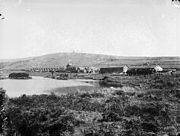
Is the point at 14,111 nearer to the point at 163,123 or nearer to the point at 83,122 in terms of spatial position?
the point at 83,122

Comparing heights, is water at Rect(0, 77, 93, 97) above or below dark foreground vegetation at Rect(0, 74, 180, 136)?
below

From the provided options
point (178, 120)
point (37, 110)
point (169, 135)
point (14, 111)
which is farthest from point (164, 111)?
point (14, 111)

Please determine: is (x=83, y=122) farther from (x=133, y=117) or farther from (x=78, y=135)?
(x=133, y=117)

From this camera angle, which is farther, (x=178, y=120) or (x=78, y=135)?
(x=178, y=120)

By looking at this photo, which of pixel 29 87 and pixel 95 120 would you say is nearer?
pixel 95 120

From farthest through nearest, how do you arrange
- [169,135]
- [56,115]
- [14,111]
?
1. [14,111]
2. [56,115]
3. [169,135]

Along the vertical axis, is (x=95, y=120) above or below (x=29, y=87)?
above

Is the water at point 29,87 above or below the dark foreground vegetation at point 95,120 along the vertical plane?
below

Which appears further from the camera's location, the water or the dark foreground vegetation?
the water

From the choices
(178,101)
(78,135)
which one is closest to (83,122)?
(78,135)

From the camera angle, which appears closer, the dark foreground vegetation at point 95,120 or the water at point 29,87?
the dark foreground vegetation at point 95,120

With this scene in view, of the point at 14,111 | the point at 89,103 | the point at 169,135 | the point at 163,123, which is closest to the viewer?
the point at 169,135
